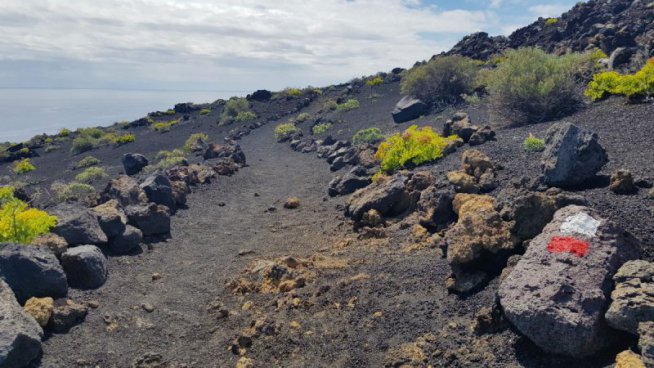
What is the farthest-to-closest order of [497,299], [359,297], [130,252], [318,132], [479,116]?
[318,132] → [479,116] → [130,252] → [359,297] → [497,299]

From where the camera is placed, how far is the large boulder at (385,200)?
32.7 ft

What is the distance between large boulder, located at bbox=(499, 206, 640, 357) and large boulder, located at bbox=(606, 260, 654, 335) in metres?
0.12

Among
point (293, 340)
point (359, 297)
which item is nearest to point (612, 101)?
point (359, 297)

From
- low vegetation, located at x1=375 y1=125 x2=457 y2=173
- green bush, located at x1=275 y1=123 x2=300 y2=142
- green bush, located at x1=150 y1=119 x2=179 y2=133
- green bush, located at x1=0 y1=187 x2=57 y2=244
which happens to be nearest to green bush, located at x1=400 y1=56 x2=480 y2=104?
green bush, located at x1=275 y1=123 x2=300 y2=142

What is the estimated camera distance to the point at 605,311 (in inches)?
168

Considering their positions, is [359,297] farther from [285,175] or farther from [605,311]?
[285,175]

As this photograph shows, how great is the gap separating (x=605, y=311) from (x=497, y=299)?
1.03 metres

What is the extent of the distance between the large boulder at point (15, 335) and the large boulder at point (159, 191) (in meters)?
6.55

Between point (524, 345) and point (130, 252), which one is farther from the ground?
point (524, 345)

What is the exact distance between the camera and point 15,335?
5.24 m

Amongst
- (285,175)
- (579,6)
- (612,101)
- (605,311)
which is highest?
(579,6)

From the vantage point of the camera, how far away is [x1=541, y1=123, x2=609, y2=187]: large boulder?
7.43 meters

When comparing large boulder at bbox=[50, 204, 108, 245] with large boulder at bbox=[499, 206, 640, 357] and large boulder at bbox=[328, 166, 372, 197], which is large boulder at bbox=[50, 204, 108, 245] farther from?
large boulder at bbox=[499, 206, 640, 357]

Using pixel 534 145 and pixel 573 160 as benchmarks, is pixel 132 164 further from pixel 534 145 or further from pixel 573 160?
pixel 573 160
